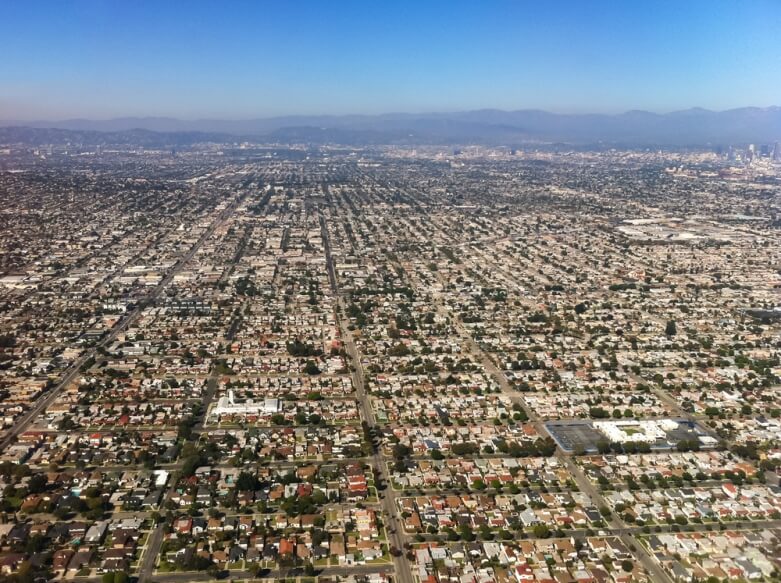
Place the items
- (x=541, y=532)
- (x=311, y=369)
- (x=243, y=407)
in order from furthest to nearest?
(x=311, y=369)
(x=243, y=407)
(x=541, y=532)

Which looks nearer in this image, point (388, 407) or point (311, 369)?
point (388, 407)

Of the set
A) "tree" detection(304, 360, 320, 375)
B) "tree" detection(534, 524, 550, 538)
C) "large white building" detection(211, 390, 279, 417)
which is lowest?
"tree" detection(534, 524, 550, 538)

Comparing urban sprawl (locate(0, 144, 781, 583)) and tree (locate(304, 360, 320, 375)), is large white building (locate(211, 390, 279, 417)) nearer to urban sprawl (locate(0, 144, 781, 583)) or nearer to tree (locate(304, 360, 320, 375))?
urban sprawl (locate(0, 144, 781, 583))

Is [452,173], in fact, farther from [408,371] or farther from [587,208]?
[408,371]

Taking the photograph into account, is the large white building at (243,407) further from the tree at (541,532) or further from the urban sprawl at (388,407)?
the tree at (541,532)

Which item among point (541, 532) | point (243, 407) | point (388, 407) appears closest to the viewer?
point (541, 532)

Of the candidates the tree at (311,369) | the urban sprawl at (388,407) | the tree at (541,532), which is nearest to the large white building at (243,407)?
the urban sprawl at (388,407)

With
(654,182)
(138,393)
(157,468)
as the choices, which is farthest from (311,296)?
(654,182)

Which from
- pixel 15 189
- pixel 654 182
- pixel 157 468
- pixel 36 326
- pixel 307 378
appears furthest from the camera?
pixel 654 182

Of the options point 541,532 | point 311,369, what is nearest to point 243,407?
point 311,369

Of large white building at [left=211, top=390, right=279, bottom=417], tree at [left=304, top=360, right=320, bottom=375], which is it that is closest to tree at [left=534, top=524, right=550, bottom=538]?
large white building at [left=211, top=390, right=279, bottom=417]

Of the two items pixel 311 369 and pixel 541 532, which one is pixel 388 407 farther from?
pixel 541 532
